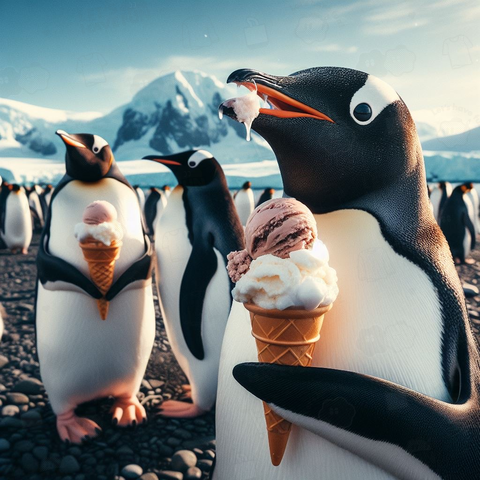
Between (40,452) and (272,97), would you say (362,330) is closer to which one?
(272,97)

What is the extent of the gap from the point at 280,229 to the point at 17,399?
2.35m

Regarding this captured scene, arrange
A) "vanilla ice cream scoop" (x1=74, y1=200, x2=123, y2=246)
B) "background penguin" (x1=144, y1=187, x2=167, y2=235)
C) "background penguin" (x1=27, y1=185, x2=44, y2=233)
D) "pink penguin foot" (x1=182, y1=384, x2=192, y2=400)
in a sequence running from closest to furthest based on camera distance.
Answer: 1. "vanilla ice cream scoop" (x1=74, y1=200, x2=123, y2=246)
2. "pink penguin foot" (x1=182, y1=384, x2=192, y2=400)
3. "background penguin" (x1=144, y1=187, x2=167, y2=235)
4. "background penguin" (x1=27, y1=185, x2=44, y2=233)

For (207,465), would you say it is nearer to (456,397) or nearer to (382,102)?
(456,397)

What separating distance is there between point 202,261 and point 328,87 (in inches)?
59.0

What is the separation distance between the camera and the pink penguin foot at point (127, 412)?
223 centimetres

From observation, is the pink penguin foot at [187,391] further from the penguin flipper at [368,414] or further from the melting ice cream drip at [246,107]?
the melting ice cream drip at [246,107]

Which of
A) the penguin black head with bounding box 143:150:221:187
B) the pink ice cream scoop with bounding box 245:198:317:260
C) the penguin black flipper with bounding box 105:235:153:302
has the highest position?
the penguin black head with bounding box 143:150:221:187

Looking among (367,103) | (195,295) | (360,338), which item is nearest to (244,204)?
(195,295)

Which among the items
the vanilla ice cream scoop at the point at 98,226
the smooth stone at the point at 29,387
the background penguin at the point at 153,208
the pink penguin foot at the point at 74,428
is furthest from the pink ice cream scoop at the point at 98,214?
the background penguin at the point at 153,208

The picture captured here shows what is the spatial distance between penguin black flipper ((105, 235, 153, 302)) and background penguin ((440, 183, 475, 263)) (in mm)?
5963

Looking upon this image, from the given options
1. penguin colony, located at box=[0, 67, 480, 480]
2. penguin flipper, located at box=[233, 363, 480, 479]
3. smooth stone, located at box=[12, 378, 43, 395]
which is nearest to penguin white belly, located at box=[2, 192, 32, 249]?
smooth stone, located at box=[12, 378, 43, 395]

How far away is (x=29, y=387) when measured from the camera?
2664 mm

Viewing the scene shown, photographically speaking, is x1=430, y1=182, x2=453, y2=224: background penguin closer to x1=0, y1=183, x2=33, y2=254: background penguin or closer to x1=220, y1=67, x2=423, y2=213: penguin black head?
x1=0, y1=183, x2=33, y2=254: background penguin

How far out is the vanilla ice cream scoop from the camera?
1.88 meters
